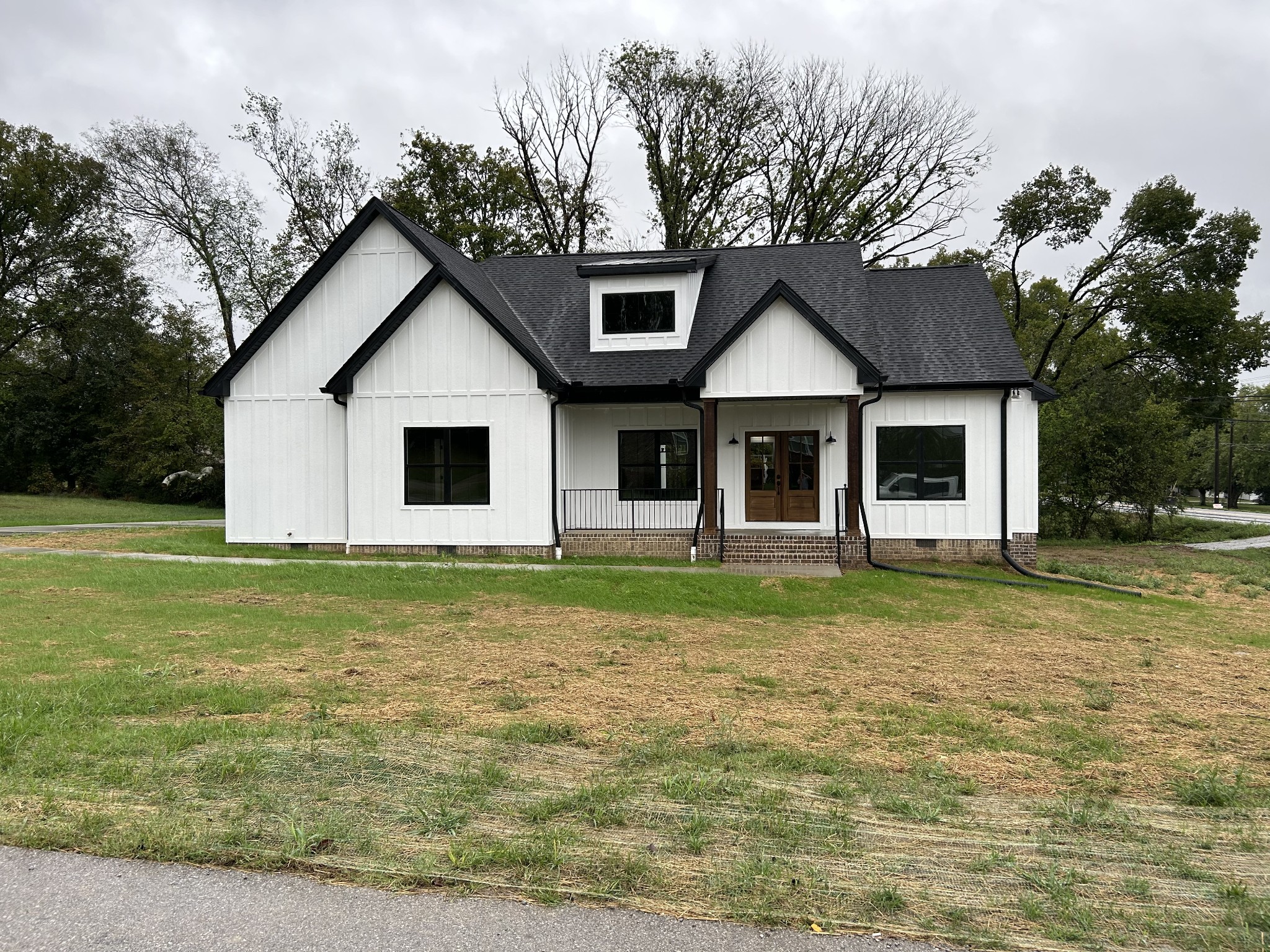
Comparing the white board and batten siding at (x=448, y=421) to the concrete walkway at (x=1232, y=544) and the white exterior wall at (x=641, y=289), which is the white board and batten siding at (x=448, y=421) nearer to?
the white exterior wall at (x=641, y=289)

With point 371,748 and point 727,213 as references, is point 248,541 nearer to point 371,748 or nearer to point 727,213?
point 371,748

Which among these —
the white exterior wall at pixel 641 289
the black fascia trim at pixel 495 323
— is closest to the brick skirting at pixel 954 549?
the white exterior wall at pixel 641 289

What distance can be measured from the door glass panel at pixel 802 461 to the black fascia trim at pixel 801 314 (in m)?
2.56

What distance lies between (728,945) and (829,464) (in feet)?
50.0

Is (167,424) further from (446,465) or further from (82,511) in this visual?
(446,465)

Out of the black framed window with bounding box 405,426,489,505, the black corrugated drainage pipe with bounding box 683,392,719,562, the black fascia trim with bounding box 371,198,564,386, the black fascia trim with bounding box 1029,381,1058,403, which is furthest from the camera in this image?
the black framed window with bounding box 405,426,489,505

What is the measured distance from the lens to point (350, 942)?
3014 mm

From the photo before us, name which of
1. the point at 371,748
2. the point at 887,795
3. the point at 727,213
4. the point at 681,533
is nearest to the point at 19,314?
the point at 727,213

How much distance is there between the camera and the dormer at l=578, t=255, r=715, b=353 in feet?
59.2

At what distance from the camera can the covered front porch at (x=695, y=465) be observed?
17.6 m

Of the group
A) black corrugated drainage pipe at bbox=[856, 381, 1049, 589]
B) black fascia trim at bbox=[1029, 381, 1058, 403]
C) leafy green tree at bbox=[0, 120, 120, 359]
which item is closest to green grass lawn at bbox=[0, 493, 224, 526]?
leafy green tree at bbox=[0, 120, 120, 359]

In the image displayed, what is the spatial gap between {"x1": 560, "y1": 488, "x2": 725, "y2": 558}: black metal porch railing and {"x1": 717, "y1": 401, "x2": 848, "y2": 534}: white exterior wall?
0.61m

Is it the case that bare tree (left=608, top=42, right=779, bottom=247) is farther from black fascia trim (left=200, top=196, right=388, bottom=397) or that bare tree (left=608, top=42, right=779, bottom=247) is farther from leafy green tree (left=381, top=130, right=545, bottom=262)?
black fascia trim (left=200, top=196, right=388, bottom=397)

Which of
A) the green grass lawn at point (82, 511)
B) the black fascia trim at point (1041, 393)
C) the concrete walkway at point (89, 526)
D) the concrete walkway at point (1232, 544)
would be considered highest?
the black fascia trim at point (1041, 393)
